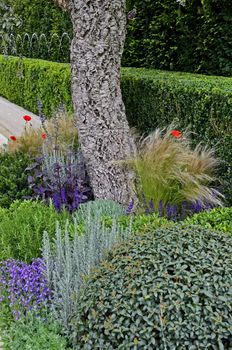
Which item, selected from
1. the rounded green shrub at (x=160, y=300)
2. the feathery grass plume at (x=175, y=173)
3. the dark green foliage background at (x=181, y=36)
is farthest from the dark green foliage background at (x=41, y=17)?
the rounded green shrub at (x=160, y=300)

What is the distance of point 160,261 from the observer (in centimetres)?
241

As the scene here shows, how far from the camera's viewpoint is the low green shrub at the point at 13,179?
16.5 feet

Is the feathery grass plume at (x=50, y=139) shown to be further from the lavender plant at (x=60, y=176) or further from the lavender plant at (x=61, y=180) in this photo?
the lavender plant at (x=61, y=180)

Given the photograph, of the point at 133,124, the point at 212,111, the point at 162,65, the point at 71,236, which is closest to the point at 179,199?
the point at 212,111

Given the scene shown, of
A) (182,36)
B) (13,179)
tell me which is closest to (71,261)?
(13,179)

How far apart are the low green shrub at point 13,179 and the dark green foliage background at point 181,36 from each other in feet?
12.4

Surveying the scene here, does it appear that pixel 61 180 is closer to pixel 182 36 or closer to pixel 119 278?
pixel 119 278

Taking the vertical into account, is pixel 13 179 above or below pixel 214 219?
below

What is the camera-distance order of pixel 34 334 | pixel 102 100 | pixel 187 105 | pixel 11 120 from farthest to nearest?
pixel 11 120 → pixel 187 105 → pixel 102 100 → pixel 34 334

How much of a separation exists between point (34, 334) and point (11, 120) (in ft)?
28.4

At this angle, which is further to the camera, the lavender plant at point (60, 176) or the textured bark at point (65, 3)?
the textured bark at point (65, 3)

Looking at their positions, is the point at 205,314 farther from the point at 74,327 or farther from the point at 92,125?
the point at 92,125

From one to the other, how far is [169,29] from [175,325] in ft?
23.7

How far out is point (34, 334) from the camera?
8.83 feet
